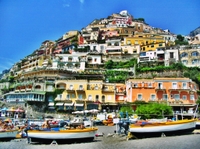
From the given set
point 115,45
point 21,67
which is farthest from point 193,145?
point 21,67

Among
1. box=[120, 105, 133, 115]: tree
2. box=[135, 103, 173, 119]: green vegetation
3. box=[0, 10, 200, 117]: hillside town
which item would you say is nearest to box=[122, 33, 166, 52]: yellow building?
box=[0, 10, 200, 117]: hillside town

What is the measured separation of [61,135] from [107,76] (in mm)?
27708

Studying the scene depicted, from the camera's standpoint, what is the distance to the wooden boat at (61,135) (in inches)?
655

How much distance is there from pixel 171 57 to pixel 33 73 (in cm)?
2558

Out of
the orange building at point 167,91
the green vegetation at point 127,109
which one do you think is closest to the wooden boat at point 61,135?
the green vegetation at point 127,109

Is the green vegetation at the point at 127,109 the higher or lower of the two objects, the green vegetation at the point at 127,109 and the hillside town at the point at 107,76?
the lower

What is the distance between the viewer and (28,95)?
3753 cm

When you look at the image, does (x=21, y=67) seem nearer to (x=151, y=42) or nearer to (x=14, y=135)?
(x=151, y=42)

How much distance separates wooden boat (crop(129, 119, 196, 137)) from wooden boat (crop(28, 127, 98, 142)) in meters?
3.46

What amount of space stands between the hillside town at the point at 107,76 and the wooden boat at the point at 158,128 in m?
15.5

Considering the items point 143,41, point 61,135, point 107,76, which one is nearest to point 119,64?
point 107,76

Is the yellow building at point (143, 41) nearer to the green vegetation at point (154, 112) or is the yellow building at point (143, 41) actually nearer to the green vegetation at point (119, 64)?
the green vegetation at point (119, 64)

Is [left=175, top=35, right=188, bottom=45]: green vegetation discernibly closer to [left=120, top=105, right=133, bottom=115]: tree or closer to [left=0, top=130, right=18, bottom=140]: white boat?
[left=120, top=105, right=133, bottom=115]: tree

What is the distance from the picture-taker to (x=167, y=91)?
3469 cm
